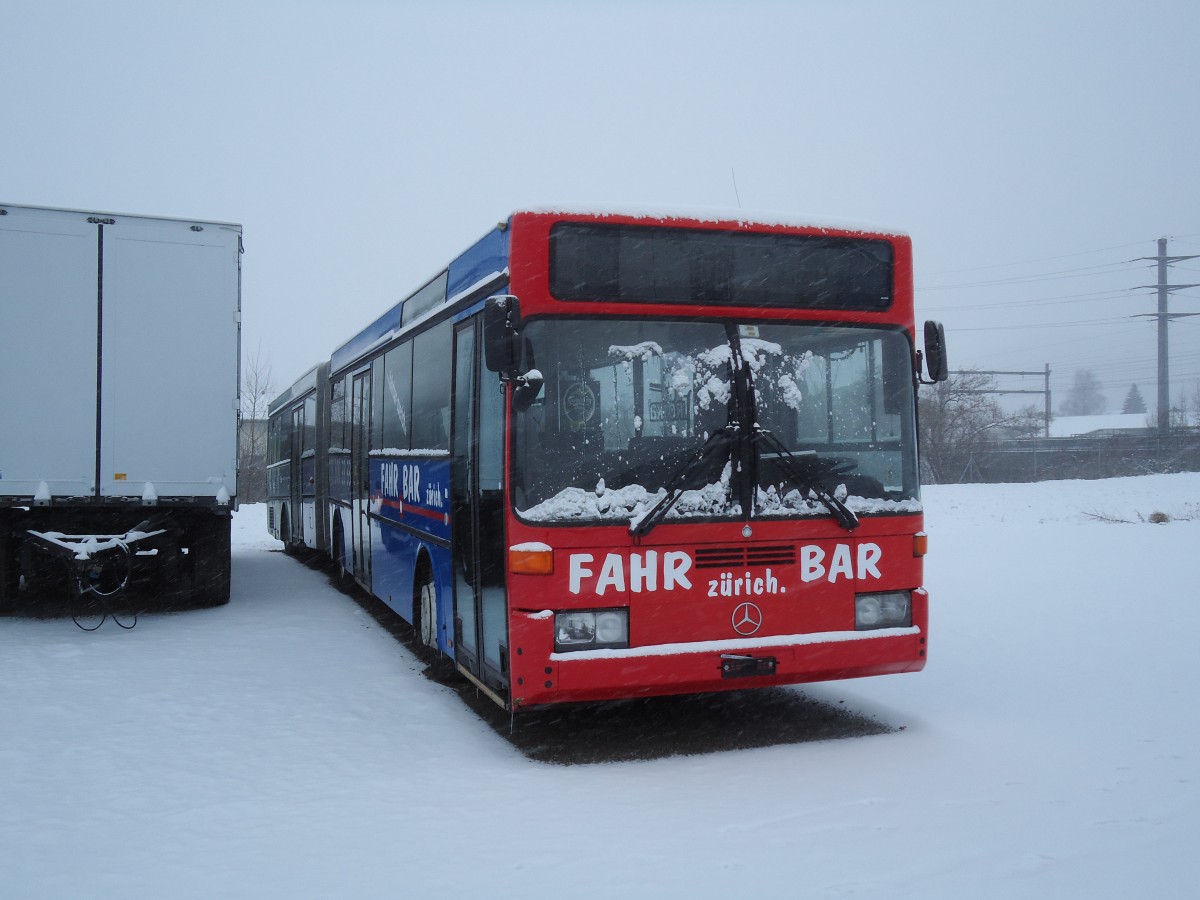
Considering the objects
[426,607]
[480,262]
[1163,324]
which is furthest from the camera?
[1163,324]

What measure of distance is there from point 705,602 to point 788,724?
1.47m

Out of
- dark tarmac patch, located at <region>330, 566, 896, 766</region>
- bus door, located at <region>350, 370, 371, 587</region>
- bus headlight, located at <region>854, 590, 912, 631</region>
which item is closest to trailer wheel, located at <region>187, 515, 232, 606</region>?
bus door, located at <region>350, 370, 371, 587</region>

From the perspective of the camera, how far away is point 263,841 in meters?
4.57

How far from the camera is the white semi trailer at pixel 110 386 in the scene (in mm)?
10039

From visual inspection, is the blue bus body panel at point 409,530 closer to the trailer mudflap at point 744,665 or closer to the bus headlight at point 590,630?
the bus headlight at point 590,630

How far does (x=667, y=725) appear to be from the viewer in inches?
273

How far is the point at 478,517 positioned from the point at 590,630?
1162mm

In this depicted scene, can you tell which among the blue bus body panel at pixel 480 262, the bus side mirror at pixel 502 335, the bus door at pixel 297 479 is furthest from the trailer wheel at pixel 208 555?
the bus side mirror at pixel 502 335

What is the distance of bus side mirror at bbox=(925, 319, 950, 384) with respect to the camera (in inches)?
256

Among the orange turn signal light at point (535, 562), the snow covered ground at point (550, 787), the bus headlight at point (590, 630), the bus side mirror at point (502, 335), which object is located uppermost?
the bus side mirror at point (502, 335)

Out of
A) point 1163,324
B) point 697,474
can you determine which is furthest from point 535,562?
point 1163,324

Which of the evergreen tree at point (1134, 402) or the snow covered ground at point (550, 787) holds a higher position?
the evergreen tree at point (1134, 402)

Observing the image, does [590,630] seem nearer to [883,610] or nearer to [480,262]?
[883,610]

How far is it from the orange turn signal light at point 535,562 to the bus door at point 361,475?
511 centimetres
